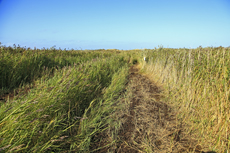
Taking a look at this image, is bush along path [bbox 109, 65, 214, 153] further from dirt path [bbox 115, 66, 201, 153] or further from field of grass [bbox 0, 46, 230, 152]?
field of grass [bbox 0, 46, 230, 152]

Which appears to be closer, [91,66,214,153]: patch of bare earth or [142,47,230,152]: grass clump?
[91,66,214,153]: patch of bare earth

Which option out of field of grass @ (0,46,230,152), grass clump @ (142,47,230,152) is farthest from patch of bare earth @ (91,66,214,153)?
grass clump @ (142,47,230,152)

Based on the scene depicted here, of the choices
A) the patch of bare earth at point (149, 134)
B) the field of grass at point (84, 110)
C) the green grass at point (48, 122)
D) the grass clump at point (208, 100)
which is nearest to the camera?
the green grass at point (48, 122)

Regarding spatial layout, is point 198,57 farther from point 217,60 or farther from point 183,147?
point 183,147

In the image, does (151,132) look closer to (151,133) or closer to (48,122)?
(151,133)

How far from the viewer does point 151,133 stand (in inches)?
104

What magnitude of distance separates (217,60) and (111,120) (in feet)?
7.53

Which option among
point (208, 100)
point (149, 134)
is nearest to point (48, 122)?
point (149, 134)

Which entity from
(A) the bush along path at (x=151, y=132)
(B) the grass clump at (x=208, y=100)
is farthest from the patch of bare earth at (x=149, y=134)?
(B) the grass clump at (x=208, y=100)

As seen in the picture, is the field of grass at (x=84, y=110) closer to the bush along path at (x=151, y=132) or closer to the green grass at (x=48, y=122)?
the green grass at (x=48, y=122)

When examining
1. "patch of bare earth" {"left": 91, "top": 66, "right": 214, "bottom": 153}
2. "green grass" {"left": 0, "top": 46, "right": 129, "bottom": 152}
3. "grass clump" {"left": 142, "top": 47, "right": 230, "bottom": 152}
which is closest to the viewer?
"green grass" {"left": 0, "top": 46, "right": 129, "bottom": 152}

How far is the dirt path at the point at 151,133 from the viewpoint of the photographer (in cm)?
227

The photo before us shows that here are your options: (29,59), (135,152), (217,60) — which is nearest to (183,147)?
(135,152)

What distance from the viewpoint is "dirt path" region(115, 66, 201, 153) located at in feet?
7.43
